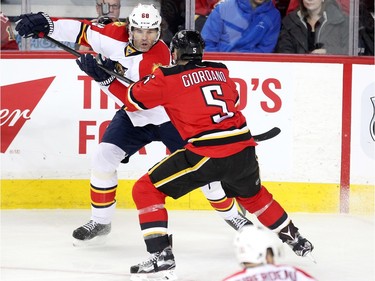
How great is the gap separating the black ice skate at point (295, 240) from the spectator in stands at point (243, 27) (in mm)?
1741

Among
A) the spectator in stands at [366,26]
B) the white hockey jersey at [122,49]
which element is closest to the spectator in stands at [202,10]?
the spectator in stands at [366,26]

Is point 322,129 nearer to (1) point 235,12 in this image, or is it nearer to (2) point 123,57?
(1) point 235,12

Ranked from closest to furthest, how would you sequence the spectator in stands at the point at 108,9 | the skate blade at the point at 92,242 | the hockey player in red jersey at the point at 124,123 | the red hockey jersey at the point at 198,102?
the red hockey jersey at the point at 198,102 → the hockey player in red jersey at the point at 124,123 → the skate blade at the point at 92,242 → the spectator in stands at the point at 108,9

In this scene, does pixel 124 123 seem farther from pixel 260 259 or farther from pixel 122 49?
pixel 260 259

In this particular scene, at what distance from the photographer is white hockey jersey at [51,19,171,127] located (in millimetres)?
5152

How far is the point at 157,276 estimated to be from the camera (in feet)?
14.8

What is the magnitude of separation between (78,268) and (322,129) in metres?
1.93

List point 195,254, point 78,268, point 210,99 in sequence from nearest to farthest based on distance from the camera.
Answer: point 210,99
point 78,268
point 195,254

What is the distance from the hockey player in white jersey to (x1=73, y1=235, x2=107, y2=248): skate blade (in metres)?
2.44

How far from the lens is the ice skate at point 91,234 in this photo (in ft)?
17.1

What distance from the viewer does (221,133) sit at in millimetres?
4438

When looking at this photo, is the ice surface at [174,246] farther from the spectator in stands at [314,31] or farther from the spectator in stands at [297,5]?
the spectator in stands at [297,5]

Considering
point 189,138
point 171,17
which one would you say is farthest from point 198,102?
point 171,17

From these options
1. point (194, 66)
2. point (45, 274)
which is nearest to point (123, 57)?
point (194, 66)
